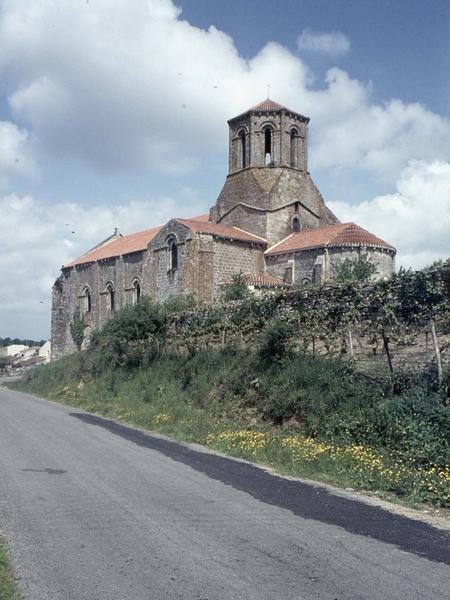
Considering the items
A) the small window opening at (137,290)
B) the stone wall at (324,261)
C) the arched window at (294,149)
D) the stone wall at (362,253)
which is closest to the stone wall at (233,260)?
the stone wall at (324,261)

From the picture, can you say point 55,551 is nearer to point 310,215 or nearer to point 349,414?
A: point 349,414

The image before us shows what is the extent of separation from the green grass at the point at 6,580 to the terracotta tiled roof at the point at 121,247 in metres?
37.9

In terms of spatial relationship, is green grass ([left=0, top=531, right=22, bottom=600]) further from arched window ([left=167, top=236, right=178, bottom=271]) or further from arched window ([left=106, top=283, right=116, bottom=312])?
arched window ([left=106, top=283, right=116, bottom=312])

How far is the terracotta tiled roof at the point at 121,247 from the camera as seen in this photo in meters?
45.5

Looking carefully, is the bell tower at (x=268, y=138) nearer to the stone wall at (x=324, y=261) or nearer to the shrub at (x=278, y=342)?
the stone wall at (x=324, y=261)

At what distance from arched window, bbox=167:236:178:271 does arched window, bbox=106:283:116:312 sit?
32.2 feet

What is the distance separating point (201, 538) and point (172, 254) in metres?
33.1

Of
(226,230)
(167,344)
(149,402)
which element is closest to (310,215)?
(226,230)

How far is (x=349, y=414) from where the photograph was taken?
12141 millimetres

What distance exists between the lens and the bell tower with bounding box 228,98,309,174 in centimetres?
4162

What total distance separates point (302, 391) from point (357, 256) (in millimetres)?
20561

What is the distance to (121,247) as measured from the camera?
48.4 metres

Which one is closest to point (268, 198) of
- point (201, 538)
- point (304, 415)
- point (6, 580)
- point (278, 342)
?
point (278, 342)

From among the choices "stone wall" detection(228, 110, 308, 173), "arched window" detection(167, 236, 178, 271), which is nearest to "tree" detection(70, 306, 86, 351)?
"arched window" detection(167, 236, 178, 271)
